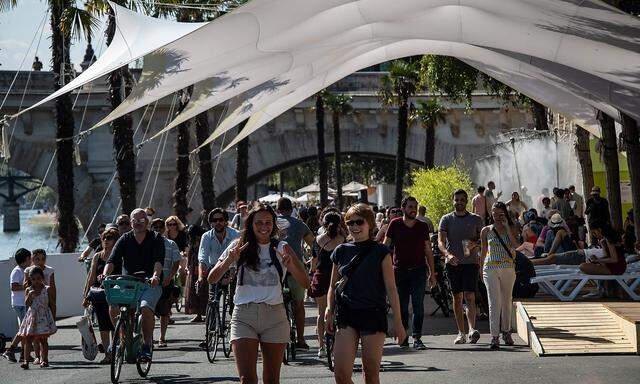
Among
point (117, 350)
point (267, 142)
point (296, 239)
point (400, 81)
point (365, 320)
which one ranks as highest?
point (400, 81)

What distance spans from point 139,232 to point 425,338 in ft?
16.0

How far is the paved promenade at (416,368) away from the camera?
42.8 feet

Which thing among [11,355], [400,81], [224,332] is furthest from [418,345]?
[400,81]

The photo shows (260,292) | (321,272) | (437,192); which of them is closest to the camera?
(260,292)

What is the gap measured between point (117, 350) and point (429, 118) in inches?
1553

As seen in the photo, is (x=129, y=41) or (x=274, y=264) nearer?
(x=274, y=264)

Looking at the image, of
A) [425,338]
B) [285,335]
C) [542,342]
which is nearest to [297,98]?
[425,338]

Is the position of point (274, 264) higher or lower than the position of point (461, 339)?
higher

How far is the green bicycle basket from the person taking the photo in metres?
13.7

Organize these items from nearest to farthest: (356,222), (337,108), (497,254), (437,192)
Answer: (356,222) → (497,254) → (437,192) → (337,108)

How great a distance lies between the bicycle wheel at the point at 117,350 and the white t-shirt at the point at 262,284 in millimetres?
3435

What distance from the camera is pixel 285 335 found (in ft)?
32.6

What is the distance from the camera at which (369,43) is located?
69.3 ft

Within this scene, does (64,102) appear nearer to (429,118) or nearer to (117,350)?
(117,350)
